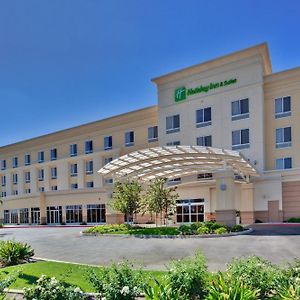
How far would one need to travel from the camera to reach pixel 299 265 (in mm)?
7875

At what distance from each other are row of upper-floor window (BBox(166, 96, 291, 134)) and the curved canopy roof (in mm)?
5816

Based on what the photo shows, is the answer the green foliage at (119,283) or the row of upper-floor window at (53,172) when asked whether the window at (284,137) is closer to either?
the row of upper-floor window at (53,172)

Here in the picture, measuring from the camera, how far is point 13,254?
45.4ft

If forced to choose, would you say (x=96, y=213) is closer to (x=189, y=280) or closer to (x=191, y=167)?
(x=191, y=167)

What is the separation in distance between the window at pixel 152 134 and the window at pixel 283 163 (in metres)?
15.0

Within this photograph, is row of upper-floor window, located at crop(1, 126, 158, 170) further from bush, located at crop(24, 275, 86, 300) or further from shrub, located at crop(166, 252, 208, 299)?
bush, located at crop(24, 275, 86, 300)

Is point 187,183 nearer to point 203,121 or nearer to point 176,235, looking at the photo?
point 203,121

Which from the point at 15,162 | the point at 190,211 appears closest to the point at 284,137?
the point at 190,211

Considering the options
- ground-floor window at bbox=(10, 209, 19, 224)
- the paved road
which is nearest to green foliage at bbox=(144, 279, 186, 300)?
the paved road

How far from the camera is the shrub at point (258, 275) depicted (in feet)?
23.4

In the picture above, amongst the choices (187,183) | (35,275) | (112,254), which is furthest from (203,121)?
(35,275)

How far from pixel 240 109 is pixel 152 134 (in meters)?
12.1

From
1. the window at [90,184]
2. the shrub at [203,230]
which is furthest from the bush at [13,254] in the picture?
the window at [90,184]

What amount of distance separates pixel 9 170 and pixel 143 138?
3051 centimetres
